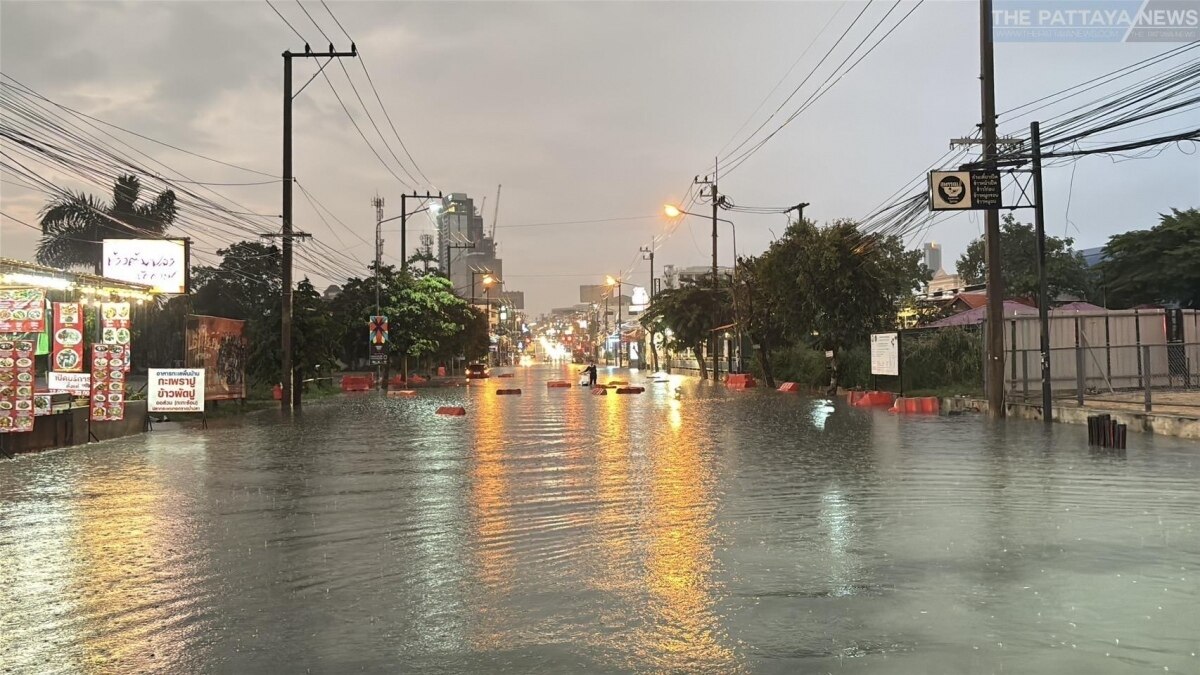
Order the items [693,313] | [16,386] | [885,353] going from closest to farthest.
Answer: [16,386], [885,353], [693,313]

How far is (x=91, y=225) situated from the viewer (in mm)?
36625

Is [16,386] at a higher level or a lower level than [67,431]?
higher

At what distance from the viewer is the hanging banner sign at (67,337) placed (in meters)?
17.0

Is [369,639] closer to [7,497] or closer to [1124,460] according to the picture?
[7,497]

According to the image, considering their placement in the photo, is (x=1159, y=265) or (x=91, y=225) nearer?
(x=91, y=225)

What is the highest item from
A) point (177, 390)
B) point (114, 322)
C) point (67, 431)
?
point (114, 322)

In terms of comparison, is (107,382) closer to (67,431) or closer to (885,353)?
(67,431)

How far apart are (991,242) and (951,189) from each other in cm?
206

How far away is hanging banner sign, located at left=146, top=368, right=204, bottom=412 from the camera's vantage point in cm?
2130

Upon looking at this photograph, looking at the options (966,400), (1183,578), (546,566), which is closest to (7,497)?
(546,566)

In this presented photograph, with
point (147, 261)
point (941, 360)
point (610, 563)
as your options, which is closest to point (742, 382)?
point (941, 360)

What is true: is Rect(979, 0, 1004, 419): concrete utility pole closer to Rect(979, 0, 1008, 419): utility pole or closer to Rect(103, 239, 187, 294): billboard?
Rect(979, 0, 1008, 419): utility pole

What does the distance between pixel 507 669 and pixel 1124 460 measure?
11.9 metres

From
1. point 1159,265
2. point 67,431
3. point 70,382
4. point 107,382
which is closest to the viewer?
point 67,431
